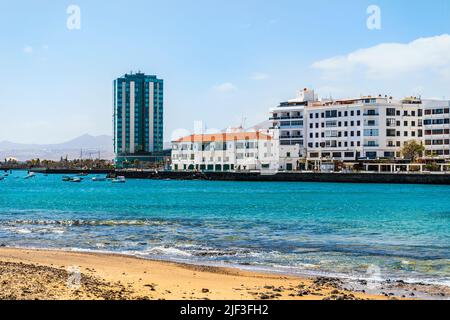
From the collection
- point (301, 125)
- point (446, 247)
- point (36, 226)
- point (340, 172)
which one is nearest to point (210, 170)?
point (301, 125)

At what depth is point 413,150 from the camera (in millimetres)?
141375

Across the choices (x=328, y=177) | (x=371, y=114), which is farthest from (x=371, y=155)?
(x=328, y=177)

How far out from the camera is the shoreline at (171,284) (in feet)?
62.6

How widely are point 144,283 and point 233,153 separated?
5783 inches

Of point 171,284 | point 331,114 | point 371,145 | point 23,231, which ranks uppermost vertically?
point 331,114

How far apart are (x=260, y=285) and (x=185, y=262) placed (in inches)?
271

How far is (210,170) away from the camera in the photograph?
173750 millimetres

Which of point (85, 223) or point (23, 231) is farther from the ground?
point (23, 231)

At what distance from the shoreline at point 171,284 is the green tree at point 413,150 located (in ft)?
397

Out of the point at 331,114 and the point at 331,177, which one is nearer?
the point at 331,177

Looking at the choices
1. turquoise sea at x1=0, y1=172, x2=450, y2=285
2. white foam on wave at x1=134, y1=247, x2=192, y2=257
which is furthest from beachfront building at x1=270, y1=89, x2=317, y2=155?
white foam on wave at x1=134, y1=247, x2=192, y2=257

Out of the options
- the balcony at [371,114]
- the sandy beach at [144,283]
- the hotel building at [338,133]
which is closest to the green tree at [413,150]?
the hotel building at [338,133]

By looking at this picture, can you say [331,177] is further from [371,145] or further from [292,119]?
[292,119]
